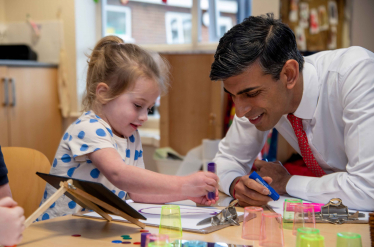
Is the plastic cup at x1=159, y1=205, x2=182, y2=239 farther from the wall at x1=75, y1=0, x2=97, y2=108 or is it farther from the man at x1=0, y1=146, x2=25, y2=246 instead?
the wall at x1=75, y1=0, x2=97, y2=108

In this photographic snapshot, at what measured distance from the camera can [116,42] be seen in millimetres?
1294

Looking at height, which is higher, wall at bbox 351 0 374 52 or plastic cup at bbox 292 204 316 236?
wall at bbox 351 0 374 52

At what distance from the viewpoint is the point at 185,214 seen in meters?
1.01

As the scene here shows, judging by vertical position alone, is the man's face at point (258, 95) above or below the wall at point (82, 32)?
below

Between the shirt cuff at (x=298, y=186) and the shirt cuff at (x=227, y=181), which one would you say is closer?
the shirt cuff at (x=298, y=186)

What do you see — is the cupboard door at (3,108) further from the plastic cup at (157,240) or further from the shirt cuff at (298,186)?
the plastic cup at (157,240)

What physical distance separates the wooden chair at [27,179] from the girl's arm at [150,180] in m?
0.45

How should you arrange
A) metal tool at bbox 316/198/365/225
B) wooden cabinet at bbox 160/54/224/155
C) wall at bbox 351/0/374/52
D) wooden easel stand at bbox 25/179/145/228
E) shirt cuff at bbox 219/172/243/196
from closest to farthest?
1. wooden easel stand at bbox 25/179/145/228
2. metal tool at bbox 316/198/365/225
3. shirt cuff at bbox 219/172/243/196
4. wall at bbox 351/0/374/52
5. wooden cabinet at bbox 160/54/224/155

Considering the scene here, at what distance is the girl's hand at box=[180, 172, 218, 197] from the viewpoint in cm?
100

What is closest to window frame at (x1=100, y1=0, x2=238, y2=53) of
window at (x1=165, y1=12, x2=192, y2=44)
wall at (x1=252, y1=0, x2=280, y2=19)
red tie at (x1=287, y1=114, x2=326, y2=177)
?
window at (x1=165, y1=12, x2=192, y2=44)

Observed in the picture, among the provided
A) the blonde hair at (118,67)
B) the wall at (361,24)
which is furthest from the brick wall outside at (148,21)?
the blonde hair at (118,67)

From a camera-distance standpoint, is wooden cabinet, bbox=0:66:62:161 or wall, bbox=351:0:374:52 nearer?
wall, bbox=351:0:374:52

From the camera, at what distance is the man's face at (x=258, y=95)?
121 centimetres

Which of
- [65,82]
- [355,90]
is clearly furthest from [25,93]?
[355,90]
